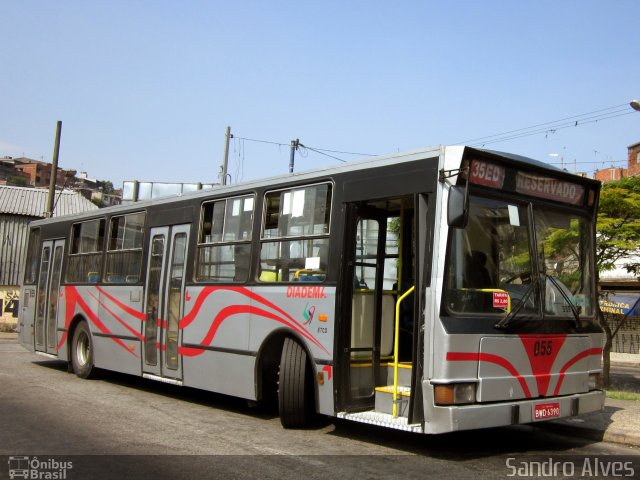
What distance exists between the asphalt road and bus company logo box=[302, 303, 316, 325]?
4.43 ft

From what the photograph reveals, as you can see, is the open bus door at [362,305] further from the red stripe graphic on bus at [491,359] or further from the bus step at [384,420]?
the red stripe graphic on bus at [491,359]

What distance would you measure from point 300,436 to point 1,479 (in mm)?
3230

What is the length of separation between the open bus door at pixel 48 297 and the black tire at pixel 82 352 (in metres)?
0.84

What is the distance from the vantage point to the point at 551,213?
742 centimetres

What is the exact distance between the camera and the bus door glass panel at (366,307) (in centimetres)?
755

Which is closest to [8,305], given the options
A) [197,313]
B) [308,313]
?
[197,313]

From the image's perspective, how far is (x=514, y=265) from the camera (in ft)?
22.7

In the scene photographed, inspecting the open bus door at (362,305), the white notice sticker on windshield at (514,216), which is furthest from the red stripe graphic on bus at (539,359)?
the open bus door at (362,305)

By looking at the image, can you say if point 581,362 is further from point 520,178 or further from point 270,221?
point 270,221

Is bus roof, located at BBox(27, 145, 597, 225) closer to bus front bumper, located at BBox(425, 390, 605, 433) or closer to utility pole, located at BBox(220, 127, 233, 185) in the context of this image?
bus front bumper, located at BBox(425, 390, 605, 433)

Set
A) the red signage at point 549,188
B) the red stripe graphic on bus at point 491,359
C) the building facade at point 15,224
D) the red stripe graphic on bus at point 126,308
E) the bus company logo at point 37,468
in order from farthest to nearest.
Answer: the building facade at point 15,224 → the red stripe graphic on bus at point 126,308 → the red signage at point 549,188 → the red stripe graphic on bus at point 491,359 → the bus company logo at point 37,468

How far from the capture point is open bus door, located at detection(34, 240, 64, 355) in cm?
1405

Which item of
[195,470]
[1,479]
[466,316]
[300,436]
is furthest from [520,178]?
[1,479]

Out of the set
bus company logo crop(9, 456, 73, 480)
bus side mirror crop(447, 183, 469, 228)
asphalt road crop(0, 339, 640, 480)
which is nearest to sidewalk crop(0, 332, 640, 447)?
asphalt road crop(0, 339, 640, 480)
